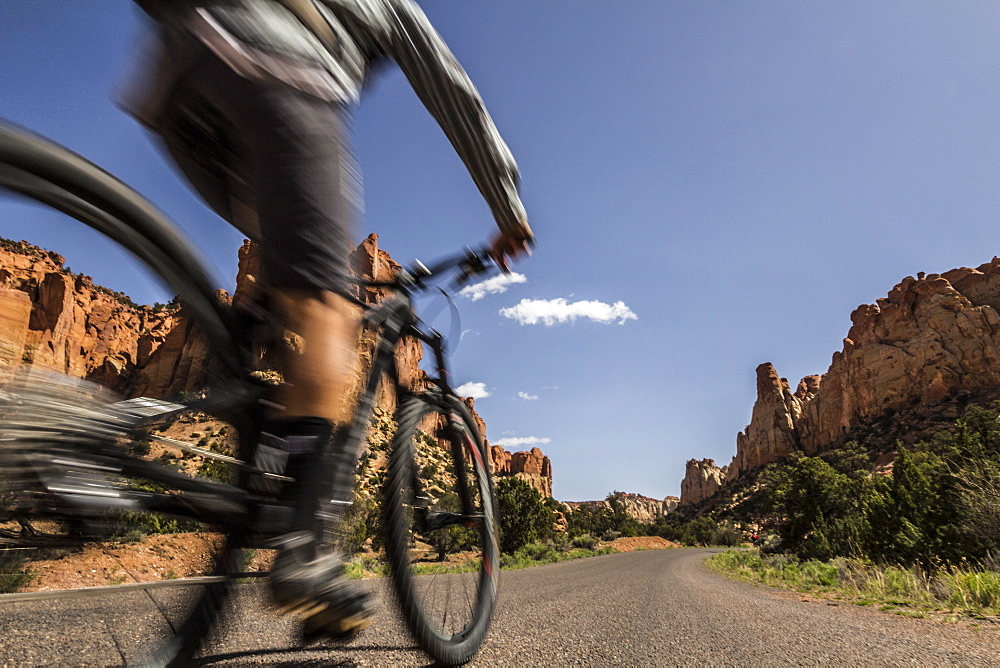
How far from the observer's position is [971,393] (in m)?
56.5

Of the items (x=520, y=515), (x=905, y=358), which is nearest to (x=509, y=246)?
(x=520, y=515)

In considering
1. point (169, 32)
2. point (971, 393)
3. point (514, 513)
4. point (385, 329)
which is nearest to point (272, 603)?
point (385, 329)

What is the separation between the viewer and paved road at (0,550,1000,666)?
37.5 inches

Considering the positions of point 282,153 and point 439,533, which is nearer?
point 282,153

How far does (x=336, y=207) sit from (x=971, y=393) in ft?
251

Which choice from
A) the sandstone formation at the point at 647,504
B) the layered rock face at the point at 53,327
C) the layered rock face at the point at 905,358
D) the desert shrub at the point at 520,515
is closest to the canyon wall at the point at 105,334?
the layered rock face at the point at 53,327

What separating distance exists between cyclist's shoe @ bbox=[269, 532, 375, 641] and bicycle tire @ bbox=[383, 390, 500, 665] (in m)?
0.41

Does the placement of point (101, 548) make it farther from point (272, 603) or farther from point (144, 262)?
point (144, 262)

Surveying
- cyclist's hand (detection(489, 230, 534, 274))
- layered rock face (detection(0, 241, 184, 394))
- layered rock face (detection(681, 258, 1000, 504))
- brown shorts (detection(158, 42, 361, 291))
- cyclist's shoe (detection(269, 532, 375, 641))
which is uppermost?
layered rock face (detection(681, 258, 1000, 504))

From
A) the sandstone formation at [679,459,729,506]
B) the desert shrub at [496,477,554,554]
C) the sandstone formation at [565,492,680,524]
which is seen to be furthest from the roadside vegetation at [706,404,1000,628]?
the sandstone formation at [565,492,680,524]

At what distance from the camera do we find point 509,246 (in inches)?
70.1

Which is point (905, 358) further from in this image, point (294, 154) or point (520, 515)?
point (294, 154)

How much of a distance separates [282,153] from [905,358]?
280 feet

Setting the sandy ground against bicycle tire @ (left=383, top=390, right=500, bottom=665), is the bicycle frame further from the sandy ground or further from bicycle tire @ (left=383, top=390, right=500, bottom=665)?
bicycle tire @ (left=383, top=390, right=500, bottom=665)
